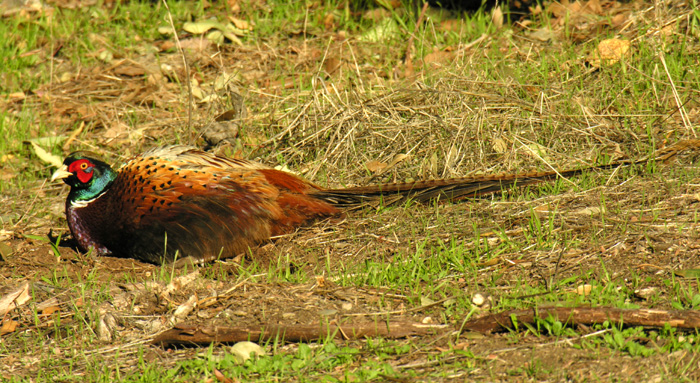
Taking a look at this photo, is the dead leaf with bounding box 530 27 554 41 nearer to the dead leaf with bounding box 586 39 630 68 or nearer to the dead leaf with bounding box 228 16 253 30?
the dead leaf with bounding box 586 39 630 68

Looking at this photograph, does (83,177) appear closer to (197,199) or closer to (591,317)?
(197,199)

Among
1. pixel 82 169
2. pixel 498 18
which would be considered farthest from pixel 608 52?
pixel 82 169

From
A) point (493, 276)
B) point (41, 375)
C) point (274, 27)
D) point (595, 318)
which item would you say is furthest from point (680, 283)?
point (274, 27)

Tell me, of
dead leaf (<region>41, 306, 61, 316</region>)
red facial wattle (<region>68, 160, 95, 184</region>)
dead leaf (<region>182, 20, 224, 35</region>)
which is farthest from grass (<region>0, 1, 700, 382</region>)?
red facial wattle (<region>68, 160, 95, 184</region>)

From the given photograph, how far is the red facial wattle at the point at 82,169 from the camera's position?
401 centimetres

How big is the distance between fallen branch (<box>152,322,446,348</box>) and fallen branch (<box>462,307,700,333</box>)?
189 mm

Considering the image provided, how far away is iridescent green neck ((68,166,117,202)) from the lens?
4.03m

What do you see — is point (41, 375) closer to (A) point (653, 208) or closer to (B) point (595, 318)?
(B) point (595, 318)

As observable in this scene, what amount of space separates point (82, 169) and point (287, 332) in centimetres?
186

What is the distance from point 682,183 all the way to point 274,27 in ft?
13.0

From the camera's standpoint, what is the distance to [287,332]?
276cm

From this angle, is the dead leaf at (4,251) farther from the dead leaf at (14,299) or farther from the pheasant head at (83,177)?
the dead leaf at (14,299)

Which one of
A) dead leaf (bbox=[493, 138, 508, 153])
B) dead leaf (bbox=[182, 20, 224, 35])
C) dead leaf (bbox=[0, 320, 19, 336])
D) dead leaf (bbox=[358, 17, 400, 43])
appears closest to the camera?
dead leaf (bbox=[0, 320, 19, 336])

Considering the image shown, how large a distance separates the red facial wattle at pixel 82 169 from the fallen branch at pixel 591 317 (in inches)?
92.0
